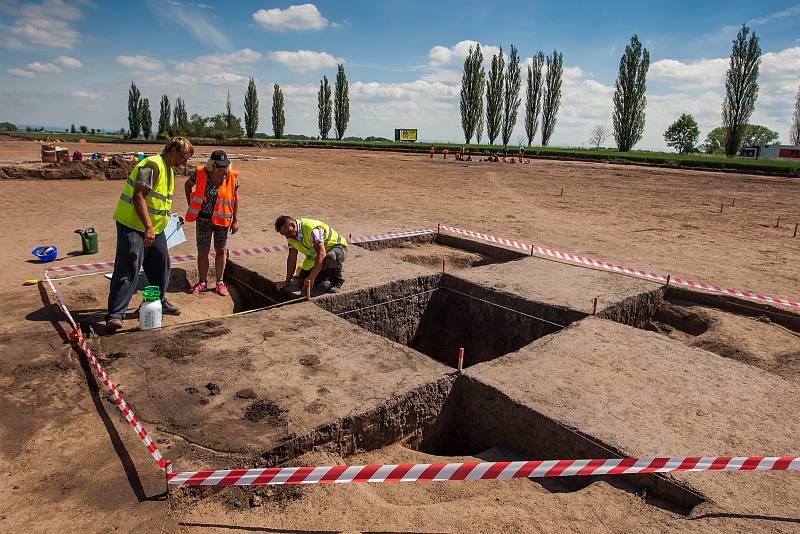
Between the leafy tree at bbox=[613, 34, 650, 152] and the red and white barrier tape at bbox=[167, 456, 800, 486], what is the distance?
53.7 m

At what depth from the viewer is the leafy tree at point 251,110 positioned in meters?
66.5

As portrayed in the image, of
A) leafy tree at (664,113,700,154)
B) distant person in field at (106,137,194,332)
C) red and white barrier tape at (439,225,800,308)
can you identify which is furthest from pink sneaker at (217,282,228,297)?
leafy tree at (664,113,700,154)

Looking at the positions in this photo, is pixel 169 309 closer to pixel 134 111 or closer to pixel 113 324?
pixel 113 324

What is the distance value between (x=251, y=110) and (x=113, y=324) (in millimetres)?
67987

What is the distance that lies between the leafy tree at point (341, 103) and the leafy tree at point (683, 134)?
2267 inches

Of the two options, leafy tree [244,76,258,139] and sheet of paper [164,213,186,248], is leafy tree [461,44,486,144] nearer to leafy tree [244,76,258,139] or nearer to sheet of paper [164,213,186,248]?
leafy tree [244,76,258,139]

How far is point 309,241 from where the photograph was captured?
5.96 m

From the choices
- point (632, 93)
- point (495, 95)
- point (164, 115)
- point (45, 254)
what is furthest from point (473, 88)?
point (45, 254)

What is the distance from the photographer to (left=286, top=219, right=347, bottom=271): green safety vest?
5934mm

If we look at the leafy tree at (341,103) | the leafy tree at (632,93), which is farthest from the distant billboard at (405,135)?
the leafy tree at (632,93)

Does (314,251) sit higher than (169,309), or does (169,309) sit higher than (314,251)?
(314,251)

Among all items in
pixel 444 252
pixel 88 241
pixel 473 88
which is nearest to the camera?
pixel 88 241

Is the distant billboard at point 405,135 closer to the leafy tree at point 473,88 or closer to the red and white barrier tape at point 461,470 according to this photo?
the leafy tree at point 473,88

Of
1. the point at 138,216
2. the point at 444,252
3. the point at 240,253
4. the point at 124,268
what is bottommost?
the point at 444,252
